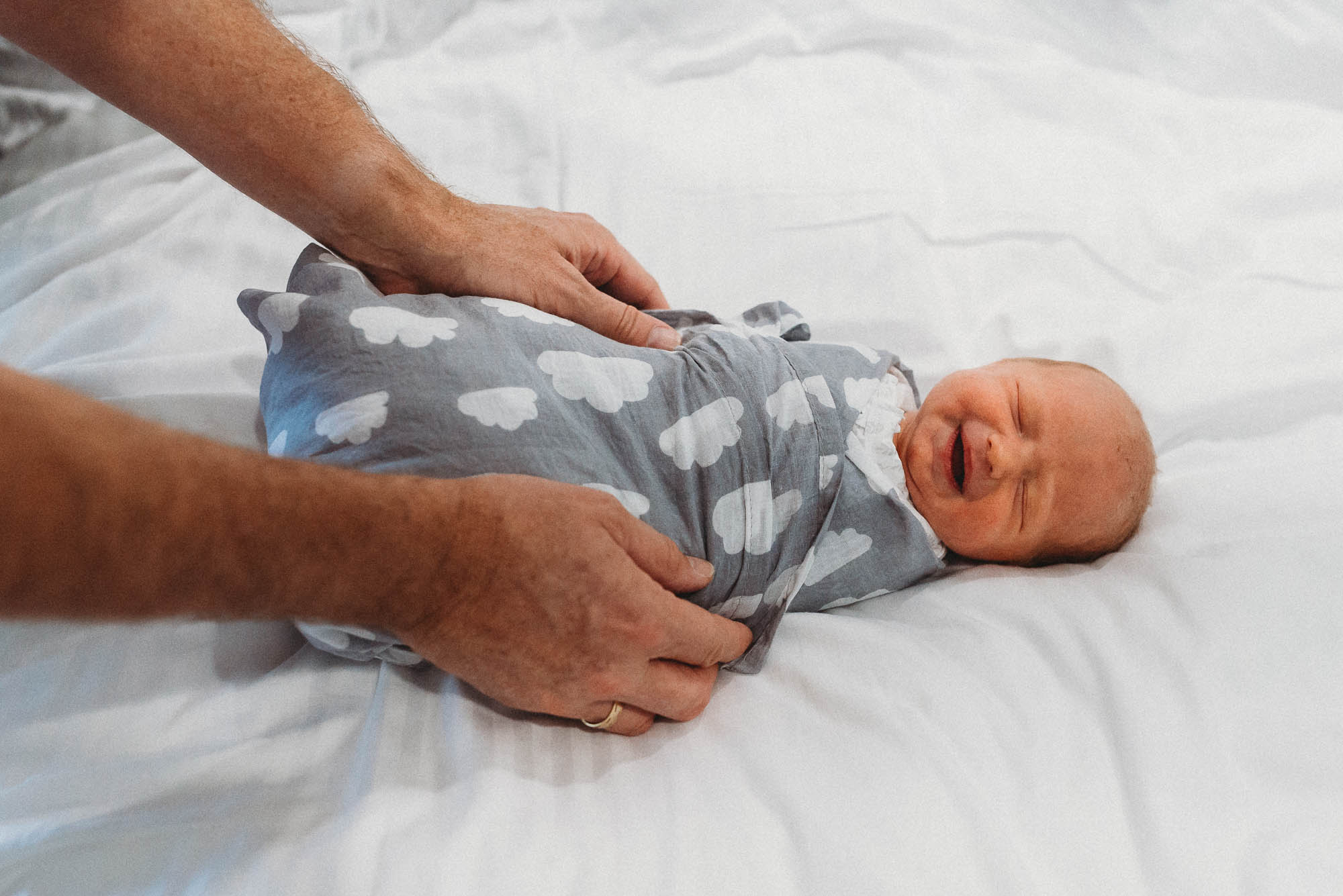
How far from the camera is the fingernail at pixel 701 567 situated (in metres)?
0.95

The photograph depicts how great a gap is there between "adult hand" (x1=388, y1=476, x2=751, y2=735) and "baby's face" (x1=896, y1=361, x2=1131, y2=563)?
0.42m

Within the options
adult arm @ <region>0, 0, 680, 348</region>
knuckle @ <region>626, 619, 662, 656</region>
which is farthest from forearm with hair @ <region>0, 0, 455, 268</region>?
knuckle @ <region>626, 619, 662, 656</region>

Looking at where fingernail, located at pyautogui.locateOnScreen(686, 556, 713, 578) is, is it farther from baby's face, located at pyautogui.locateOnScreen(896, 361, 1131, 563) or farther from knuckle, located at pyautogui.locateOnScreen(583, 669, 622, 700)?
baby's face, located at pyautogui.locateOnScreen(896, 361, 1131, 563)

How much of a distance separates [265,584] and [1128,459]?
957mm

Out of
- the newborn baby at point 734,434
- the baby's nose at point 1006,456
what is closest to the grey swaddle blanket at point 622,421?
the newborn baby at point 734,434

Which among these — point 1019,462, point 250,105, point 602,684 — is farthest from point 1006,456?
point 250,105

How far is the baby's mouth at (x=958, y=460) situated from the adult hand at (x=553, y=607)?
0.44 meters

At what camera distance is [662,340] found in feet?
3.78

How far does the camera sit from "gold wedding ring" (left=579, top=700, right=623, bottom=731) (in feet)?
2.86

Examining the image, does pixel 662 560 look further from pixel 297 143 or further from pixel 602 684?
pixel 297 143

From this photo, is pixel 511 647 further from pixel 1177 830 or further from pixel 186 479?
pixel 1177 830

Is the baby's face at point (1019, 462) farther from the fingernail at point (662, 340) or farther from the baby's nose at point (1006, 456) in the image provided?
the fingernail at point (662, 340)

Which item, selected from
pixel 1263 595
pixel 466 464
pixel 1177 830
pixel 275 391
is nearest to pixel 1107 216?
pixel 1263 595

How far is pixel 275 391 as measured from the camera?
0.95 m
